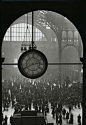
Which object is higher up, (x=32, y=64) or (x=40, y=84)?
(x=32, y=64)

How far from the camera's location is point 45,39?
43.6 metres

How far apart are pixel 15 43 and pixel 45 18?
33.0 ft

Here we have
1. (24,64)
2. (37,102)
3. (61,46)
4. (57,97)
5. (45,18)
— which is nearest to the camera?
(24,64)

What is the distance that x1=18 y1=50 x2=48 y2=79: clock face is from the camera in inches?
243

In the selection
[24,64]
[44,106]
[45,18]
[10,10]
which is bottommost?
[44,106]

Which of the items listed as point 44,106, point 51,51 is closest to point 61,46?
point 51,51

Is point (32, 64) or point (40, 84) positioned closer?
point (32, 64)

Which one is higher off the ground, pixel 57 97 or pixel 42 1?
pixel 42 1

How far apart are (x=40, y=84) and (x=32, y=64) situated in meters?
21.2

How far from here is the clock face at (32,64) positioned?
6164mm

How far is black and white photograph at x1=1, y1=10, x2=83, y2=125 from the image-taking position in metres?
6.22

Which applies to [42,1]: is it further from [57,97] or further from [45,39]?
[45,39]

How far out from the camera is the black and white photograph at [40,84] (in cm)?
622

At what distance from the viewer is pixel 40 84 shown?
1074 inches
